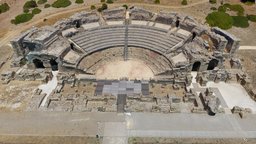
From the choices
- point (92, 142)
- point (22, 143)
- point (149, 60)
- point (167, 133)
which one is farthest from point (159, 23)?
point (22, 143)

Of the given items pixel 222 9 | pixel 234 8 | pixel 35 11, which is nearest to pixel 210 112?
pixel 222 9

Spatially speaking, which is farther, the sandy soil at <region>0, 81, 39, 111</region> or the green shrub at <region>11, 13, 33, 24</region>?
the green shrub at <region>11, 13, 33, 24</region>

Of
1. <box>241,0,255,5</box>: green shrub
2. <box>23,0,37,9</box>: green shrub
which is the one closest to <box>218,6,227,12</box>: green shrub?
<box>241,0,255,5</box>: green shrub

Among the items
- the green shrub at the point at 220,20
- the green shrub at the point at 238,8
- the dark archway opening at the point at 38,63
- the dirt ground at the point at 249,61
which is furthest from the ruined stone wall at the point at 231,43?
the dark archway opening at the point at 38,63

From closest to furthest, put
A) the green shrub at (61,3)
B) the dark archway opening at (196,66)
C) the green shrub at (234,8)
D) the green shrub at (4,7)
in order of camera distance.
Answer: the dark archway opening at (196,66) → the green shrub at (234,8) → the green shrub at (4,7) → the green shrub at (61,3)

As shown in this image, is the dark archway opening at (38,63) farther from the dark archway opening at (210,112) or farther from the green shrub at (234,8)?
the green shrub at (234,8)

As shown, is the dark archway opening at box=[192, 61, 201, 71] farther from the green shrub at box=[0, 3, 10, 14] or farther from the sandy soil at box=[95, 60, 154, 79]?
the green shrub at box=[0, 3, 10, 14]

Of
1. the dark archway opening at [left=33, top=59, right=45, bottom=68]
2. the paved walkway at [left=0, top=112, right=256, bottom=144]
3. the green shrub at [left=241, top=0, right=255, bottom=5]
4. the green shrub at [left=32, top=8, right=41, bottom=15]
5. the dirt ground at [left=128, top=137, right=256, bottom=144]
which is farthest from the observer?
the green shrub at [left=241, top=0, right=255, bottom=5]

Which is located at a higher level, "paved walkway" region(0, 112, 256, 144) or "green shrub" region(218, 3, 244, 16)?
"green shrub" region(218, 3, 244, 16)
